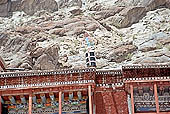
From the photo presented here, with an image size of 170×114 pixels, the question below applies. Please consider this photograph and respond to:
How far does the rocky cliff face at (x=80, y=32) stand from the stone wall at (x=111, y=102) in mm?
18983

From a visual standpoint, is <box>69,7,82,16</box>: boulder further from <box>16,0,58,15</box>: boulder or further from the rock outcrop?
the rock outcrop

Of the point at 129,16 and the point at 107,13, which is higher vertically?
the point at 107,13

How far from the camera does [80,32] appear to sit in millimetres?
41656

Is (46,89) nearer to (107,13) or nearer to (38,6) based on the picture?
(107,13)

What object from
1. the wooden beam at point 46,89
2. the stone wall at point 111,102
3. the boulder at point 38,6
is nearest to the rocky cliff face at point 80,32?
the boulder at point 38,6

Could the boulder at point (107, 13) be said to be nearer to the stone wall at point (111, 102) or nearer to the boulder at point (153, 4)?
the boulder at point (153, 4)

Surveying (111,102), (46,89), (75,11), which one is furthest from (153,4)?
(46,89)

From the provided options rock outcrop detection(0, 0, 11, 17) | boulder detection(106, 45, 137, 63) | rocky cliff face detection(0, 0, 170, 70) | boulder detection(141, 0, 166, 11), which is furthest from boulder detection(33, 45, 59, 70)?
rock outcrop detection(0, 0, 11, 17)

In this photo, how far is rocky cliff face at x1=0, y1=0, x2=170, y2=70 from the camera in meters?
36.1

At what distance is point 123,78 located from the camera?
45.6 feet

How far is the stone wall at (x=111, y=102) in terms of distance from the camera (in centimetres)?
1398

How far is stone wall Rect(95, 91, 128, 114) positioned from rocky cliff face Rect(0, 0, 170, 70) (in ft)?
62.3

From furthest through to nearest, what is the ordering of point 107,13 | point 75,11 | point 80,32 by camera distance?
point 75,11, point 107,13, point 80,32

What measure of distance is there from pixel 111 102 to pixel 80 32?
91.6 feet
